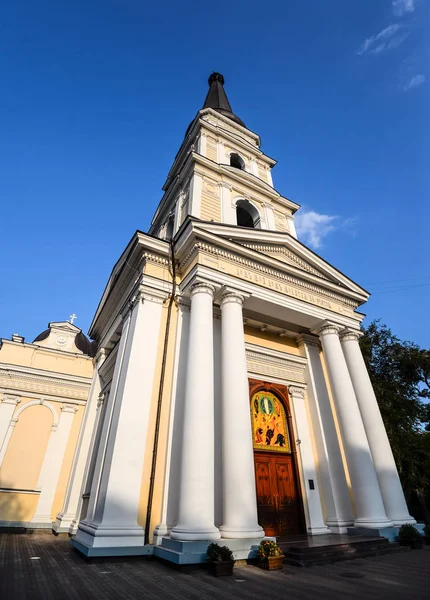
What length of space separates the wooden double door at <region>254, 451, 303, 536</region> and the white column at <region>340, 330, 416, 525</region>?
2.45 m

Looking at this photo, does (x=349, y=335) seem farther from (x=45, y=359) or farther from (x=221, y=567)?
(x=45, y=359)

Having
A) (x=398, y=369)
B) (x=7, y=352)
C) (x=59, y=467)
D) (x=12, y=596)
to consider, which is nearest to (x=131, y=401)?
(x=12, y=596)

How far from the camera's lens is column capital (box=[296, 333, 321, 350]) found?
41.0 feet

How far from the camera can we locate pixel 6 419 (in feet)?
46.1

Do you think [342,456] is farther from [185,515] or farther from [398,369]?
[398,369]

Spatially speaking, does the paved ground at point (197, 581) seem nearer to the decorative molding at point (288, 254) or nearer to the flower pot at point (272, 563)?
the flower pot at point (272, 563)

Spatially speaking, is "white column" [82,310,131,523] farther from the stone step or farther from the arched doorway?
the stone step

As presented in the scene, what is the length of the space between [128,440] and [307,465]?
5895 millimetres

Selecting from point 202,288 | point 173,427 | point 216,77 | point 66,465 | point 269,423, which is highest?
point 216,77

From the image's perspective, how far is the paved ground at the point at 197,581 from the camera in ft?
13.9

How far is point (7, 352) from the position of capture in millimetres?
15242

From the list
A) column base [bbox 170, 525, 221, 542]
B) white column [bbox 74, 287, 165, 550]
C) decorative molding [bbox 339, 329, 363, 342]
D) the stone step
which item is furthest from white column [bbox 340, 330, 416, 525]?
white column [bbox 74, 287, 165, 550]

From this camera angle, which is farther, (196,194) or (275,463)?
(196,194)

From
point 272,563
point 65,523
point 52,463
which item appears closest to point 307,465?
point 272,563
